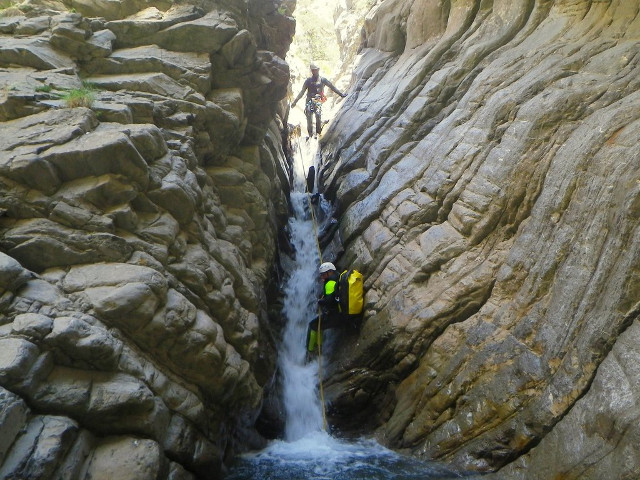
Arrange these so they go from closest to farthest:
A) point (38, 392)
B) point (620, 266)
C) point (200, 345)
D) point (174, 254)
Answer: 1. point (38, 392)
2. point (620, 266)
3. point (200, 345)
4. point (174, 254)

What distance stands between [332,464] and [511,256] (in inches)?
215

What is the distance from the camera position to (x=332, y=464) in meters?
8.03

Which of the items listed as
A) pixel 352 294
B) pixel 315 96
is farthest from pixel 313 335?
pixel 315 96

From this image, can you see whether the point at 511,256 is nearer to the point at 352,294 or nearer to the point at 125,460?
the point at 352,294

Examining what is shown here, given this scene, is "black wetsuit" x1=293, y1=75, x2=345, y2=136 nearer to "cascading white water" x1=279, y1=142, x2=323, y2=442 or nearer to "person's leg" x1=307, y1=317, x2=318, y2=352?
"cascading white water" x1=279, y1=142, x2=323, y2=442

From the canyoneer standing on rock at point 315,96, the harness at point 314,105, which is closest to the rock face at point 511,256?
the harness at point 314,105

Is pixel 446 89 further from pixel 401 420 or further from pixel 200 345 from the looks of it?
pixel 200 345

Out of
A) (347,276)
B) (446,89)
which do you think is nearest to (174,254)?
(347,276)

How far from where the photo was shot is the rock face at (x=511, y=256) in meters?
5.97

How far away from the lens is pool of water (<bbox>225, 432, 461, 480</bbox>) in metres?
7.33

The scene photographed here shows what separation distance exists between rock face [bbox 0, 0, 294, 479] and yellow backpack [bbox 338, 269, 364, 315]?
83.3 inches

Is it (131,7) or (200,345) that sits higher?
(131,7)

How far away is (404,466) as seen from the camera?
7.56 meters

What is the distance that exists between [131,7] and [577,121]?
39.1 ft
